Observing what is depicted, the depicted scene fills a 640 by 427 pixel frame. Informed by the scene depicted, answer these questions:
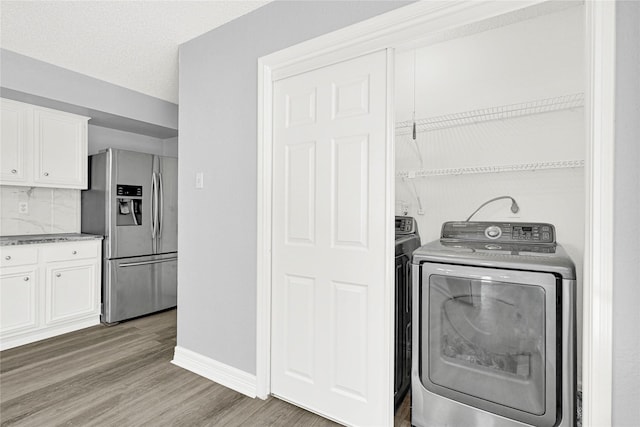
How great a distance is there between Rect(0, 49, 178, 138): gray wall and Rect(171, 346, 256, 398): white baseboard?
251cm

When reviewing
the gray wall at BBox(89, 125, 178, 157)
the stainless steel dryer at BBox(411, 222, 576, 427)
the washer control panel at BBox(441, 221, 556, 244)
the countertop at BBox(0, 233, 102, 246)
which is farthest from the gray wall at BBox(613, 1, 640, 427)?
the gray wall at BBox(89, 125, 178, 157)

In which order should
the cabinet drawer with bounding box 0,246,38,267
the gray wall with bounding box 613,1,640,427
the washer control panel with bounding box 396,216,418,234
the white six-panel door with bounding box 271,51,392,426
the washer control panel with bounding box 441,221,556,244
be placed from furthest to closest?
the cabinet drawer with bounding box 0,246,38,267, the washer control panel with bounding box 396,216,418,234, the washer control panel with bounding box 441,221,556,244, the white six-panel door with bounding box 271,51,392,426, the gray wall with bounding box 613,1,640,427

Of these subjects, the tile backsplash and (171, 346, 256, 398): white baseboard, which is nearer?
(171, 346, 256, 398): white baseboard

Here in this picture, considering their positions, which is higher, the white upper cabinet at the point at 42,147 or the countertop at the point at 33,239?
the white upper cabinet at the point at 42,147

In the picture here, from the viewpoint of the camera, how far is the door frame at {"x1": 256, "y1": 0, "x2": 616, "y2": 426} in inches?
47.8

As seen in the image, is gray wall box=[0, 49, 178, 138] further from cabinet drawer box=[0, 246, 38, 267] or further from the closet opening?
the closet opening

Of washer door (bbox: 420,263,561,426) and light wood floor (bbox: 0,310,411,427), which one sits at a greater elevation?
washer door (bbox: 420,263,561,426)

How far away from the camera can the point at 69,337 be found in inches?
127

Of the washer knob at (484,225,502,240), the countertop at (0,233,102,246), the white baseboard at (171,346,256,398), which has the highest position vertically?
the washer knob at (484,225,502,240)

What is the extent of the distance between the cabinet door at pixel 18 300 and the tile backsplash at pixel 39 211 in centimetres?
70

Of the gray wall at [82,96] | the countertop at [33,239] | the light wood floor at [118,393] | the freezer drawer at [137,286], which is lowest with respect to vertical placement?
the light wood floor at [118,393]

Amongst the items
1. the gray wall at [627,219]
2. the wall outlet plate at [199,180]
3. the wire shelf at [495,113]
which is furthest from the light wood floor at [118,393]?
the wire shelf at [495,113]

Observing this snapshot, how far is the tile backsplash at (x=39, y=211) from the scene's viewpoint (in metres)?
3.38

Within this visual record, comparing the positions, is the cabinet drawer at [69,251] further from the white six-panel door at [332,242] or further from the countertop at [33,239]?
the white six-panel door at [332,242]
